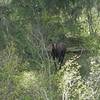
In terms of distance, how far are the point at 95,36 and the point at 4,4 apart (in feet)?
8.91

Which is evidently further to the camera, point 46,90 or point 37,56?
point 37,56

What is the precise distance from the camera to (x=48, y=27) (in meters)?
11.1

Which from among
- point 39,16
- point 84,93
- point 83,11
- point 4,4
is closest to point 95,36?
point 83,11

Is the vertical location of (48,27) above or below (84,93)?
above

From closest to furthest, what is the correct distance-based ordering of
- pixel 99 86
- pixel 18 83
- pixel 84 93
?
1. pixel 84 93
2. pixel 99 86
3. pixel 18 83

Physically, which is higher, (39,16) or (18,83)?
(39,16)

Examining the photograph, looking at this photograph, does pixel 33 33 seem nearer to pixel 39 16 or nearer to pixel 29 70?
pixel 39 16

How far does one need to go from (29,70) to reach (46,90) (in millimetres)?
1191

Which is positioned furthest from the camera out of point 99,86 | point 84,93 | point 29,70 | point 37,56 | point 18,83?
point 37,56

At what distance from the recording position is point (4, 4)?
1136 centimetres

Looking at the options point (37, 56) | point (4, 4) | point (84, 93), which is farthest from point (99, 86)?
point (4, 4)

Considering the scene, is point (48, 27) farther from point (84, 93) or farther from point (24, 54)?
point (84, 93)

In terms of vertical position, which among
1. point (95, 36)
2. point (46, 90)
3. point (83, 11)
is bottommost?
point (46, 90)

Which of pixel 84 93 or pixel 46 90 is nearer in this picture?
pixel 84 93
